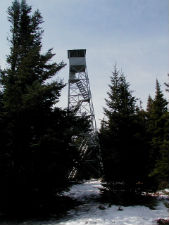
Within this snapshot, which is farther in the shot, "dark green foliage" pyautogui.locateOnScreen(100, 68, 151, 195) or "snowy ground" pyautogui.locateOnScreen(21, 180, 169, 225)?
"dark green foliage" pyautogui.locateOnScreen(100, 68, 151, 195)

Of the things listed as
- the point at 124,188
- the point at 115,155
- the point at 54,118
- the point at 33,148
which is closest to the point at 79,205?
the point at 124,188

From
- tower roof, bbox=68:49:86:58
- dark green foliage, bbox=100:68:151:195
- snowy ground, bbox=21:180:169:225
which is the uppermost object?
tower roof, bbox=68:49:86:58

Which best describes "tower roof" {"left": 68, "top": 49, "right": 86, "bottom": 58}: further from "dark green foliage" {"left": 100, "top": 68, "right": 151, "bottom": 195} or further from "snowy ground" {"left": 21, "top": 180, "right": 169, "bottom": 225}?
"snowy ground" {"left": 21, "top": 180, "right": 169, "bottom": 225}

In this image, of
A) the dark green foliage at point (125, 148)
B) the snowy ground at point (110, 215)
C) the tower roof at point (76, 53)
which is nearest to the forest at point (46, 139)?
the dark green foliage at point (125, 148)

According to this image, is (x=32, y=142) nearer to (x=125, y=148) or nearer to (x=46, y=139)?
(x=46, y=139)

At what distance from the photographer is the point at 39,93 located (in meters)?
7.65

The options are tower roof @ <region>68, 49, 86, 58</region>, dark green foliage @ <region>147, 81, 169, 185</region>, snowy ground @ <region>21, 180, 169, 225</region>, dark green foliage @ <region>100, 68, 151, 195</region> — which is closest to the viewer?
snowy ground @ <region>21, 180, 169, 225</region>

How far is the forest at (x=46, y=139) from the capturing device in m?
7.00

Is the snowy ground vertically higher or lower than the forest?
lower

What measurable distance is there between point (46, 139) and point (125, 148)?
4.42m

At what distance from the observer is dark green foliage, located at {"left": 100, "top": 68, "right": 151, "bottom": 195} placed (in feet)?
29.7

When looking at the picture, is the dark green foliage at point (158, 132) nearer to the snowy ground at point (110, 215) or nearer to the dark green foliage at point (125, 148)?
the dark green foliage at point (125, 148)

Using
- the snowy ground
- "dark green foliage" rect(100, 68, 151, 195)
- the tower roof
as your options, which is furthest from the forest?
the tower roof

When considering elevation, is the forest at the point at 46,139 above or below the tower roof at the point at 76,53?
below
